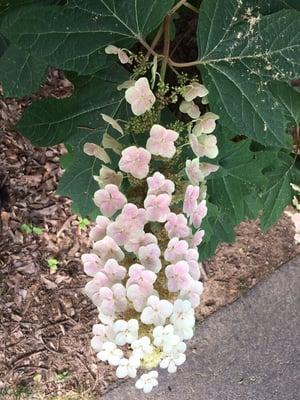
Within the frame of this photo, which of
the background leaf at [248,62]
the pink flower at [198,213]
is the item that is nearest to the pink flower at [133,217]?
the pink flower at [198,213]

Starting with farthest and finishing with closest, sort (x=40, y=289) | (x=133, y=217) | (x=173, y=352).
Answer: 1. (x=40, y=289)
2. (x=173, y=352)
3. (x=133, y=217)

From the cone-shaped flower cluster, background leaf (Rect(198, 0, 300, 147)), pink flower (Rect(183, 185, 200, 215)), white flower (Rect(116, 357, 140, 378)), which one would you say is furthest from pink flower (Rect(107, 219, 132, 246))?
background leaf (Rect(198, 0, 300, 147))

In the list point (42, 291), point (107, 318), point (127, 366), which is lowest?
point (42, 291)

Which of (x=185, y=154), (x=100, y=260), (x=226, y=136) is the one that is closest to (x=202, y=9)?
→ (x=185, y=154)

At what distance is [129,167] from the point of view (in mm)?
975

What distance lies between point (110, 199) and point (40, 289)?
1.49 meters

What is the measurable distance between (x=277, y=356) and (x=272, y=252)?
0.43 meters

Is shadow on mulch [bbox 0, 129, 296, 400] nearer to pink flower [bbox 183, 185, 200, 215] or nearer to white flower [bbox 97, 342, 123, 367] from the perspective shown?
white flower [bbox 97, 342, 123, 367]

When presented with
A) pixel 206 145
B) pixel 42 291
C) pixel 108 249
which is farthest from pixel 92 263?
pixel 42 291

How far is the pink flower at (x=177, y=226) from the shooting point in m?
0.98

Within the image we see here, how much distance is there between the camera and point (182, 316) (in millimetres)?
1011

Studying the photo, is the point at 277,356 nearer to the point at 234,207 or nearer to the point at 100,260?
the point at 234,207

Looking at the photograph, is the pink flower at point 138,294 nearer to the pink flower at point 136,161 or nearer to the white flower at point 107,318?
the white flower at point 107,318

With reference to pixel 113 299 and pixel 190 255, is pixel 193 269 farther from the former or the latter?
pixel 113 299
